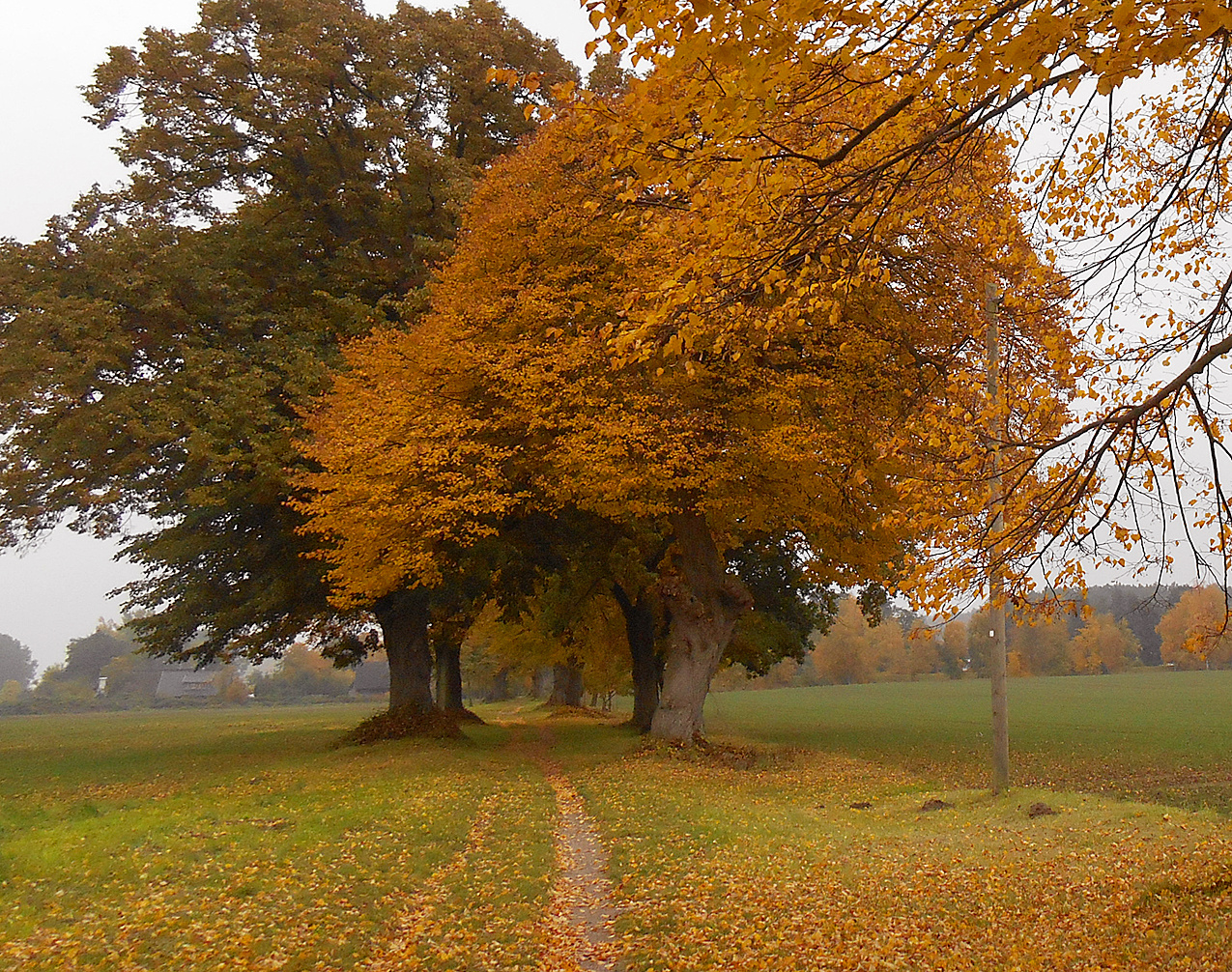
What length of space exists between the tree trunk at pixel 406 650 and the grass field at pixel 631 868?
4322 millimetres

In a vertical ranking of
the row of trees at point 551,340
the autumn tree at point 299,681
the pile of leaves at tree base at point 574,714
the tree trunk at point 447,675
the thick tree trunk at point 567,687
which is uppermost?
the row of trees at point 551,340

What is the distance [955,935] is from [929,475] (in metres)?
3.34

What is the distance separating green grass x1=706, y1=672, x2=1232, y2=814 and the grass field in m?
0.45

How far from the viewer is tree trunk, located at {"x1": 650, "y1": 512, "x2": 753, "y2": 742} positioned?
760 inches

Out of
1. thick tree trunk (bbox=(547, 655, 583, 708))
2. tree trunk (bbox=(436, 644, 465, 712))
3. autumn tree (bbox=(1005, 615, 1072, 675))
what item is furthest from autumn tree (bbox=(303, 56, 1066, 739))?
autumn tree (bbox=(1005, 615, 1072, 675))

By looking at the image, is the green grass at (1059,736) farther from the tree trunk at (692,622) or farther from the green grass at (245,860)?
the green grass at (245,860)

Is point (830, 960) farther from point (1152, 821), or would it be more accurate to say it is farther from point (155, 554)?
point (155, 554)

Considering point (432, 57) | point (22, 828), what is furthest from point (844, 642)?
point (22, 828)

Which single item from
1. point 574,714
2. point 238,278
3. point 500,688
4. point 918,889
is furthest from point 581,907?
point 500,688

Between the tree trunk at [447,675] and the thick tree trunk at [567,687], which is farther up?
the tree trunk at [447,675]

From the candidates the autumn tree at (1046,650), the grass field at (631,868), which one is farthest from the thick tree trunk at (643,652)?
the autumn tree at (1046,650)

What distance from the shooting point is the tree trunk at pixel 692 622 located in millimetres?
19312

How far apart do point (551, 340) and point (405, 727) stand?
10526mm

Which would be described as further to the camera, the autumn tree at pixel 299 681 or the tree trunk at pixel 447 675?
the autumn tree at pixel 299 681
